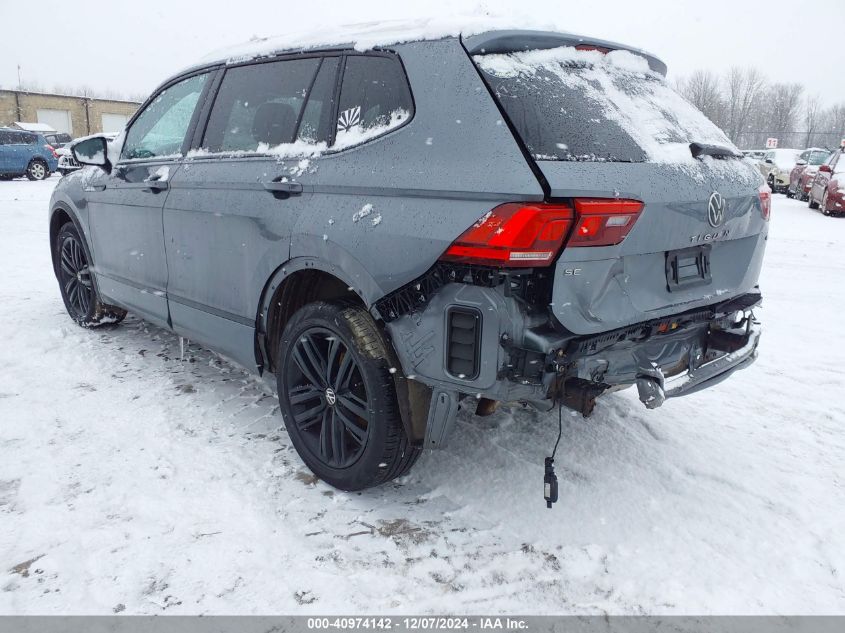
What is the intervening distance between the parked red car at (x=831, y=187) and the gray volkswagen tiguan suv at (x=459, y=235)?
12.8m

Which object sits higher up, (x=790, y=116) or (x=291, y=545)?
(x=790, y=116)

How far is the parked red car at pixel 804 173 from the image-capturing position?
57.8ft

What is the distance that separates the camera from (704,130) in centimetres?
281

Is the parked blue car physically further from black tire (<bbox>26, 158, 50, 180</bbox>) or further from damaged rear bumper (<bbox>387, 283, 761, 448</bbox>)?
damaged rear bumper (<bbox>387, 283, 761, 448</bbox>)

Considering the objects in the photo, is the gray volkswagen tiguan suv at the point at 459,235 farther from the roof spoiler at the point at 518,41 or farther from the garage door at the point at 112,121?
the garage door at the point at 112,121

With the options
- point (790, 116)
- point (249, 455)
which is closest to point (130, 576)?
point (249, 455)

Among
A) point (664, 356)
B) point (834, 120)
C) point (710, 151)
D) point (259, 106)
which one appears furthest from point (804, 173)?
point (834, 120)

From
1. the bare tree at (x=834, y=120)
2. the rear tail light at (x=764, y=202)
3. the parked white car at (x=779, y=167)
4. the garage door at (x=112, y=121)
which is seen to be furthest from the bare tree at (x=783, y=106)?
the rear tail light at (x=764, y=202)
